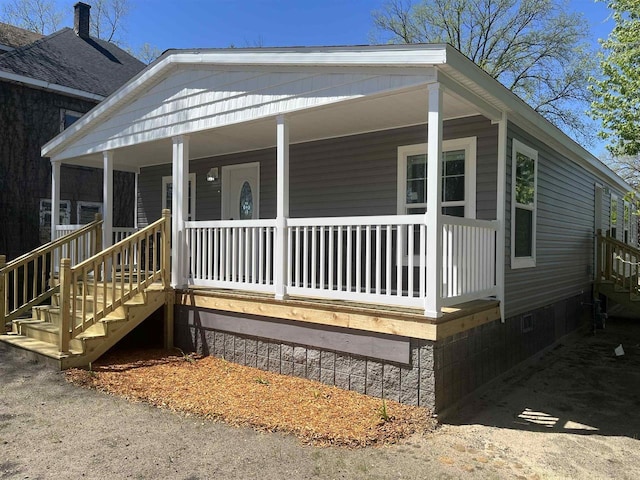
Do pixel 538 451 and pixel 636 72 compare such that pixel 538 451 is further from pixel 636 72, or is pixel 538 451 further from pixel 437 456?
pixel 636 72

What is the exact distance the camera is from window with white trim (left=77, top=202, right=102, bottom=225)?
12.3 metres

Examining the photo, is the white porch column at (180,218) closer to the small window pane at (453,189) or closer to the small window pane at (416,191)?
the small window pane at (416,191)

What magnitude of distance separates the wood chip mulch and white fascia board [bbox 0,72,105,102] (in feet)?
27.7

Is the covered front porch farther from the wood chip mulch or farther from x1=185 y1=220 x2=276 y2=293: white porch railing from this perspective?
the wood chip mulch

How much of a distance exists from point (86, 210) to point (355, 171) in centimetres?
855

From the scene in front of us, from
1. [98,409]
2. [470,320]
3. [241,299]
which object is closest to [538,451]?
[470,320]

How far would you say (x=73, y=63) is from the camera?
42.8 feet

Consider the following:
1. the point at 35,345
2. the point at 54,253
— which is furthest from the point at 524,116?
the point at 54,253

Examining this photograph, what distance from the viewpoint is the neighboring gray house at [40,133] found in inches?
432

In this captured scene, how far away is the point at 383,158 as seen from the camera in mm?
6832

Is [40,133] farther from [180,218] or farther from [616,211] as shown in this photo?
[616,211]

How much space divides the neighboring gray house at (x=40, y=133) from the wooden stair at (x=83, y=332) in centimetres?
541

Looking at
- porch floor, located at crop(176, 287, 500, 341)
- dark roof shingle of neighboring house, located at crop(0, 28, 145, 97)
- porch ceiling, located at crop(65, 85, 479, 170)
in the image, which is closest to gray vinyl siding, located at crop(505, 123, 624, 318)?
porch floor, located at crop(176, 287, 500, 341)

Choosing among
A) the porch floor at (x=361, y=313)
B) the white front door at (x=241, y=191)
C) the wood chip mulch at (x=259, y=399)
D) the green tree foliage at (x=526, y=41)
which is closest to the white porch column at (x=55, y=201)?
the white front door at (x=241, y=191)
